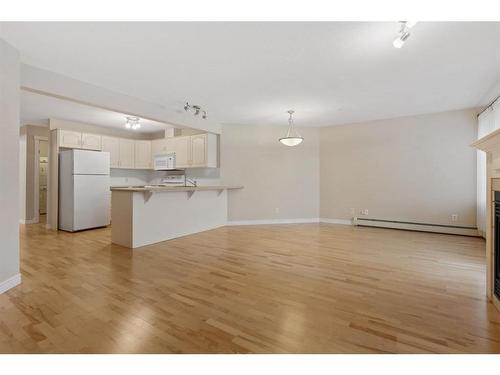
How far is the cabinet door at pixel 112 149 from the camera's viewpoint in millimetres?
6125

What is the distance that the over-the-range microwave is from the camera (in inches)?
246

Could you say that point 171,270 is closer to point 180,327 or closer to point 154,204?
point 180,327

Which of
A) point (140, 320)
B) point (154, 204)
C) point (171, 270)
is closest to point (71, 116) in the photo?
point (154, 204)

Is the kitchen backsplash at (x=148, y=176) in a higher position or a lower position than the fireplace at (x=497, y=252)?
higher

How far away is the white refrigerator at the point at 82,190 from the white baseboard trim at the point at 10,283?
2905mm

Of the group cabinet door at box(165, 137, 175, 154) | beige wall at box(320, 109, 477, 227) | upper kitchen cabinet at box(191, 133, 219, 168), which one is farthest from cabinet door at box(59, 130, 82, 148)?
beige wall at box(320, 109, 477, 227)

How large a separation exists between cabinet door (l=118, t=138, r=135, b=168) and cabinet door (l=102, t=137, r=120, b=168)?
0.08 m

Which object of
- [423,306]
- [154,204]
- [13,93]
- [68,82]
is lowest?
[423,306]

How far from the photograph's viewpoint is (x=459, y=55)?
109 inches

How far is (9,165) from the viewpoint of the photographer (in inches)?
93.0

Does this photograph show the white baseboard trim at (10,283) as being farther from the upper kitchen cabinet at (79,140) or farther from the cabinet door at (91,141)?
the cabinet door at (91,141)

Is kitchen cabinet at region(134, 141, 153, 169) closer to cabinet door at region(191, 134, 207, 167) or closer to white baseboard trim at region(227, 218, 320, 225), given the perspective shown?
cabinet door at region(191, 134, 207, 167)

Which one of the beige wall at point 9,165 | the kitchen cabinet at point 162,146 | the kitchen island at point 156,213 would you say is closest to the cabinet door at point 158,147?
the kitchen cabinet at point 162,146
